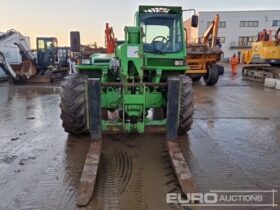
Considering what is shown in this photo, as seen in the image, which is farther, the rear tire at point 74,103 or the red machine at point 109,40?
the red machine at point 109,40

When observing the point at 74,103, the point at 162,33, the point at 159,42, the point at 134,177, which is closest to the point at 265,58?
the point at 162,33

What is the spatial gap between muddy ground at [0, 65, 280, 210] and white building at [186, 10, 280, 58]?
47.2 metres

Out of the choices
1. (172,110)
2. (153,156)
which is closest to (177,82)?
(172,110)

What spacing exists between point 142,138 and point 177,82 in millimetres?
1550

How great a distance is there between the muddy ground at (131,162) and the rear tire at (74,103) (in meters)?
0.40

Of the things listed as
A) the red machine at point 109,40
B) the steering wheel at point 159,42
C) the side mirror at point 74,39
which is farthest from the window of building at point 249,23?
the side mirror at point 74,39

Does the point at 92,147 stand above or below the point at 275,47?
below

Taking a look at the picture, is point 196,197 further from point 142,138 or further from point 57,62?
point 57,62

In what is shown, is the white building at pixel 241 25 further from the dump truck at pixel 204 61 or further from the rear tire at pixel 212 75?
the rear tire at pixel 212 75

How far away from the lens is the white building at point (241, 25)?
5291 cm

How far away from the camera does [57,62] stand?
21922mm

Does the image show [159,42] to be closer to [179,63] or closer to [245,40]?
[179,63]

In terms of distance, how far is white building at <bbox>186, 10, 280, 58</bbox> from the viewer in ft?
174

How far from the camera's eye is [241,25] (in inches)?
2109
